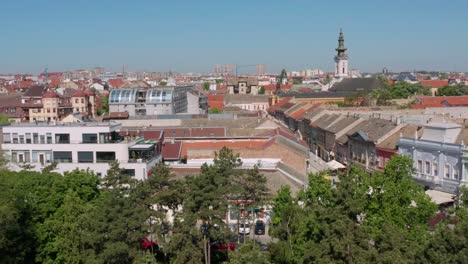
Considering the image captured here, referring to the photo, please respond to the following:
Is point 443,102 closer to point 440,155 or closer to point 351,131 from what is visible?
point 351,131

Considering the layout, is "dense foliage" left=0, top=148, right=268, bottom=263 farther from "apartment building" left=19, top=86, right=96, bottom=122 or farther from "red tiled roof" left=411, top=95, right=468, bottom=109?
"red tiled roof" left=411, top=95, right=468, bottom=109

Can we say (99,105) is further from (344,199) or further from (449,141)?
(344,199)

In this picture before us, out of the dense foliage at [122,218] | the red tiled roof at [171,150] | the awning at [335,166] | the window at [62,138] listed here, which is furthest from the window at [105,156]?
the awning at [335,166]

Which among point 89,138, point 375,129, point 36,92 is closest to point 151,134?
point 89,138

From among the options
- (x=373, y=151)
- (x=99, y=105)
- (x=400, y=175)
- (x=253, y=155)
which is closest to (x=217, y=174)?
(x=400, y=175)

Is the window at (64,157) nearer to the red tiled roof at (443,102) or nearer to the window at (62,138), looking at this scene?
the window at (62,138)

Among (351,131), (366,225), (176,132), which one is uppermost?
(351,131)

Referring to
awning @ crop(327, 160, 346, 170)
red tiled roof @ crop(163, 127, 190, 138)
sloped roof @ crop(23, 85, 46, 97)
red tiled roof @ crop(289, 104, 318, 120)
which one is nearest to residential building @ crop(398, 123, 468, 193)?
awning @ crop(327, 160, 346, 170)
